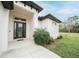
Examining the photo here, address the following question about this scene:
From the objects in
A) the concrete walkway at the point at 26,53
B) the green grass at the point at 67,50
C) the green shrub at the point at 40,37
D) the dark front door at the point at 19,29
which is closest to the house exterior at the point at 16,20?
the dark front door at the point at 19,29

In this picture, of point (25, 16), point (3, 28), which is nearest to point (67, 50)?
point (3, 28)

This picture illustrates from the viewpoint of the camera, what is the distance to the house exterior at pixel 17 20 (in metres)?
7.79

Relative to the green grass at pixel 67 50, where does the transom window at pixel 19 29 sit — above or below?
above

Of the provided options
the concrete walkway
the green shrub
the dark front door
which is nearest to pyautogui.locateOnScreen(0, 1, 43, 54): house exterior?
the dark front door

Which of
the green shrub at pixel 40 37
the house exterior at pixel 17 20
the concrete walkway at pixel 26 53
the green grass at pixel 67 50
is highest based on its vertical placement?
the house exterior at pixel 17 20

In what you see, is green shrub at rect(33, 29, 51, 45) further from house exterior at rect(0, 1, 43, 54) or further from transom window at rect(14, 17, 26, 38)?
transom window at rect(14, 17, 26, 38)

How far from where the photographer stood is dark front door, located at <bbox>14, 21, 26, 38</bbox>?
14.9 meters

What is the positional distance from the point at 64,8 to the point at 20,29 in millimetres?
20695

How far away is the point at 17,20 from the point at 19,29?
4.72 feet

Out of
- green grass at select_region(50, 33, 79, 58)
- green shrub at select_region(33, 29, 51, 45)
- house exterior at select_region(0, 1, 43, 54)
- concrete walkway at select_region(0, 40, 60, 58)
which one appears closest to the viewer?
concrete walkway at select_region(0, 40, 60, 58)

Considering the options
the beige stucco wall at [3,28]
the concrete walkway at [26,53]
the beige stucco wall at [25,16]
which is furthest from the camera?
the beige stucco wall at [25,16]

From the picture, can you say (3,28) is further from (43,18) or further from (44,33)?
(43,18)

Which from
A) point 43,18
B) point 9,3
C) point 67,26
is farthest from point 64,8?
point 9,3

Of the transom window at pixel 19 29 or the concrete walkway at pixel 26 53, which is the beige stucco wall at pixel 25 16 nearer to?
the transom window at pixel 19 29
